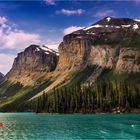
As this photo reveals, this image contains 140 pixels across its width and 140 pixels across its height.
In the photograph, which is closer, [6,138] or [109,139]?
[109,139]

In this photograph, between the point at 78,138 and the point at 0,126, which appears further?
the point at 0,126

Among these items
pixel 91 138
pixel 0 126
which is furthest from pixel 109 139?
pixel 0 126

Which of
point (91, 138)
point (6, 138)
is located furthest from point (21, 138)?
point (91, 138)

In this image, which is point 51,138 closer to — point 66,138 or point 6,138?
point 66,138

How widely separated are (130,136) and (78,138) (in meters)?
11.6

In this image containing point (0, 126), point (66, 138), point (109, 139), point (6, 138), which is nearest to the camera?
point (109, 139)

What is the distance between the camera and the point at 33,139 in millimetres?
78625

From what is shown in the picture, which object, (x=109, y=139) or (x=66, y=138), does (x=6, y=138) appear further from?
(x=109, y=139)

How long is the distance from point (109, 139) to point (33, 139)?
694 inches

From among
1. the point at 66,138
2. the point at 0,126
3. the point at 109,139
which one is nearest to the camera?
the point at 109,139

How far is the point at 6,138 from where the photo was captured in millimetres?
83375

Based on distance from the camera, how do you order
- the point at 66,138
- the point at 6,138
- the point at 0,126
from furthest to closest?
the point at 0,126 → the point at 6,138 → the point at 66,138

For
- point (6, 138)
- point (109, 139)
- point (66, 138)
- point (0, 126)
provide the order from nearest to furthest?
1. point (109, 139)
2. point (66, 138)
3. point (6, 138)
4. point (0, 126)

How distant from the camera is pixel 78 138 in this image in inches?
3034
